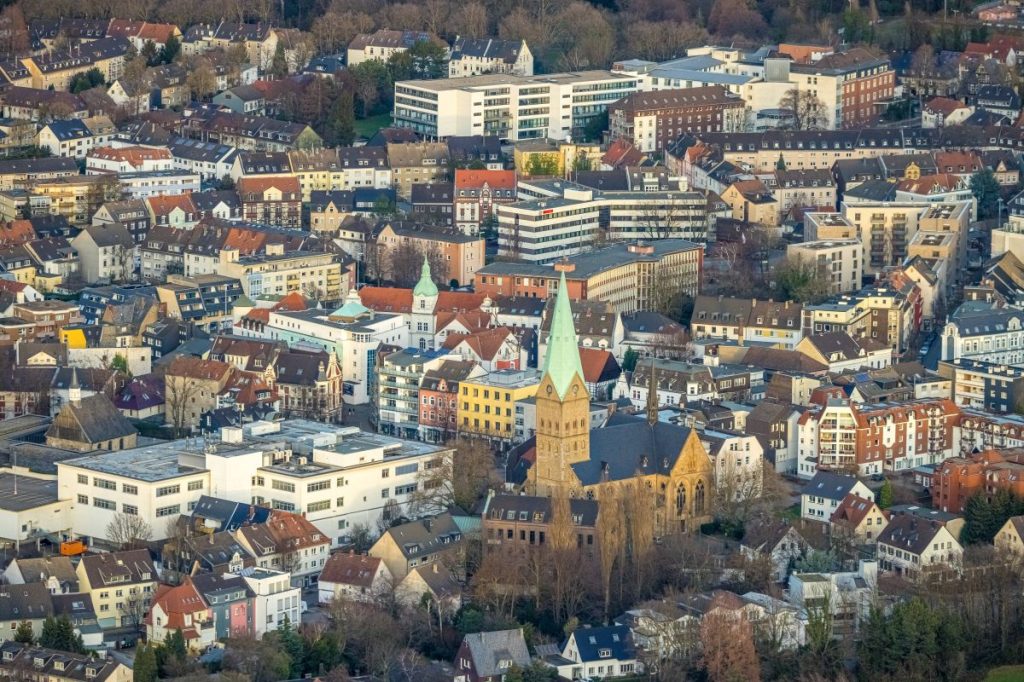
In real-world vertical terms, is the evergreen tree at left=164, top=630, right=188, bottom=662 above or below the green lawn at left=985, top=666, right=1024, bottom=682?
above

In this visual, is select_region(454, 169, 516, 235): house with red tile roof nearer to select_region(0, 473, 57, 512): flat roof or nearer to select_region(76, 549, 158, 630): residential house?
select_region(0, 473, 57, 512): flat roof

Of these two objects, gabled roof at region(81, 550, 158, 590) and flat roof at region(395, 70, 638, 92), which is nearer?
gabled roof at region(81, 550, 158, 590)

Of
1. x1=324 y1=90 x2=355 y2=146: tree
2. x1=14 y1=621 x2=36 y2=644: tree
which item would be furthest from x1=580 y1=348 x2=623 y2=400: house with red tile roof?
x1=324 y1=90 x2=355 y2=146: tree

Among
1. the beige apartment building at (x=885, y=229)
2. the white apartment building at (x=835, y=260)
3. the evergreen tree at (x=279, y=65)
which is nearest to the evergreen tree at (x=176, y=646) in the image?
the white apartment building at (x=835, y=260)

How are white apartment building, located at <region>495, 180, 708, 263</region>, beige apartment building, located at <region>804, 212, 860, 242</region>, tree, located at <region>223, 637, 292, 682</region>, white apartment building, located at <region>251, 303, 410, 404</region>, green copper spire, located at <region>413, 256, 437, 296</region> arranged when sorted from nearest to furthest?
tree, located at <region>223, 637, 292, 682</region>, white apartment building, located at <region>251, 303, 410, 404</region>, green copper spire, located at <region>413, 256, 437, 296</region>, beige apartment building, located at <region>804, 212, 860, 242</region>, white apartment building, located at <region>495, 180, 708, 263</region>

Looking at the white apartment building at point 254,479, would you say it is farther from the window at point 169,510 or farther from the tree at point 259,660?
the tree at point 259,660

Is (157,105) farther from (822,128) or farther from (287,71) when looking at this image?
(822,128)

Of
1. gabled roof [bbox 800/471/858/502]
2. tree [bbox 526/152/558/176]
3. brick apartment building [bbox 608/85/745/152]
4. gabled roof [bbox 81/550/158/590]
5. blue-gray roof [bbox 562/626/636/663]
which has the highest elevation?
brick apartment building [bbox 608/85/745/152]

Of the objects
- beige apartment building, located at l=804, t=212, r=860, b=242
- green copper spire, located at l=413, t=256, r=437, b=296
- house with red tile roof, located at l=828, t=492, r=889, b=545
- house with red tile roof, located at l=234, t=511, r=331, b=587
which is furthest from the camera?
beige apartment building, located at l=804, t=212, r=860, b=242
